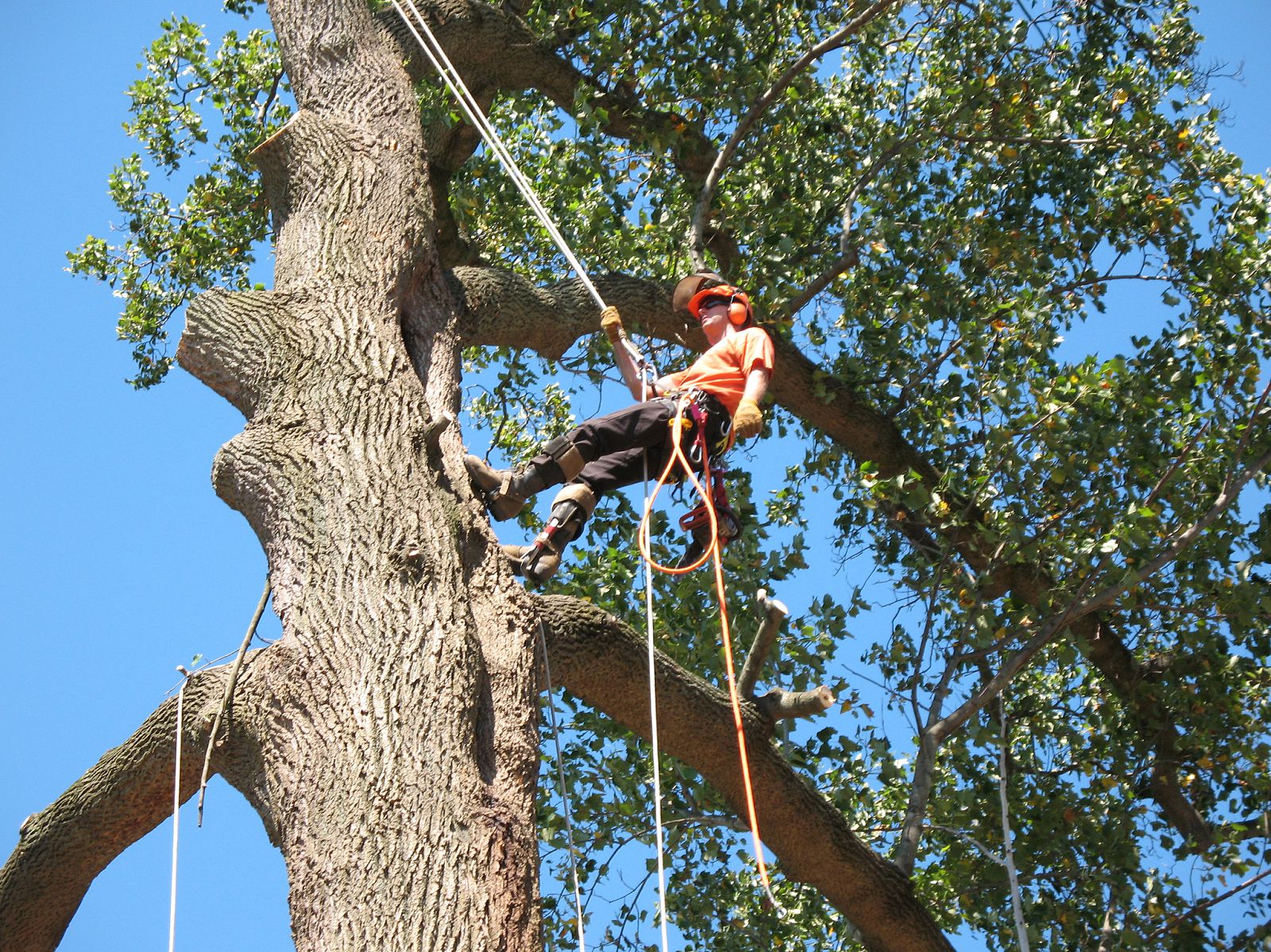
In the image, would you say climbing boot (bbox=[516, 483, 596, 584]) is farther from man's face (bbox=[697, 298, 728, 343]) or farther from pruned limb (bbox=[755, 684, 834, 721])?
man's face (bbox=[697, 298, 728, 343])

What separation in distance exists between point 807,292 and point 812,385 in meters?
0.49

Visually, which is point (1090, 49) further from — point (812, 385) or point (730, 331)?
point (730, 331)

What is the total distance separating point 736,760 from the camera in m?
4.37

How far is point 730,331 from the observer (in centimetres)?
502

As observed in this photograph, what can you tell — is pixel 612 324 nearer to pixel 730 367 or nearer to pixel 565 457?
pixel 730 367

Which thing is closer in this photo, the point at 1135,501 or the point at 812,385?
the point at 1135,501

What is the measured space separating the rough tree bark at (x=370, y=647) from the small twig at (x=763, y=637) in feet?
0.45

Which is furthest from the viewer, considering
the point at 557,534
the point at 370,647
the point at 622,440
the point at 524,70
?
the point at 524,70

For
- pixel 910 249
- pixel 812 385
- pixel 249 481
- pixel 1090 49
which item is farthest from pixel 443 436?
pixel 1090 49

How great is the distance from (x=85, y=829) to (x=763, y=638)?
2084 millimetres

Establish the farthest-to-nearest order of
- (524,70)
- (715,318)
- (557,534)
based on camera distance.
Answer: (524,70), (715,318), (557,534)

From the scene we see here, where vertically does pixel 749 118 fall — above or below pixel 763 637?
above

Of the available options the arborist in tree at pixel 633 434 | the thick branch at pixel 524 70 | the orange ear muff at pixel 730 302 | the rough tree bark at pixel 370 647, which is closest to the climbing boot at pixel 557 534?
the arborist in tree at pixel 633 434

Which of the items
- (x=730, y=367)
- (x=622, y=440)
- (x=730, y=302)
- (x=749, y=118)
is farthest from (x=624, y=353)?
(x=749, y=118)
